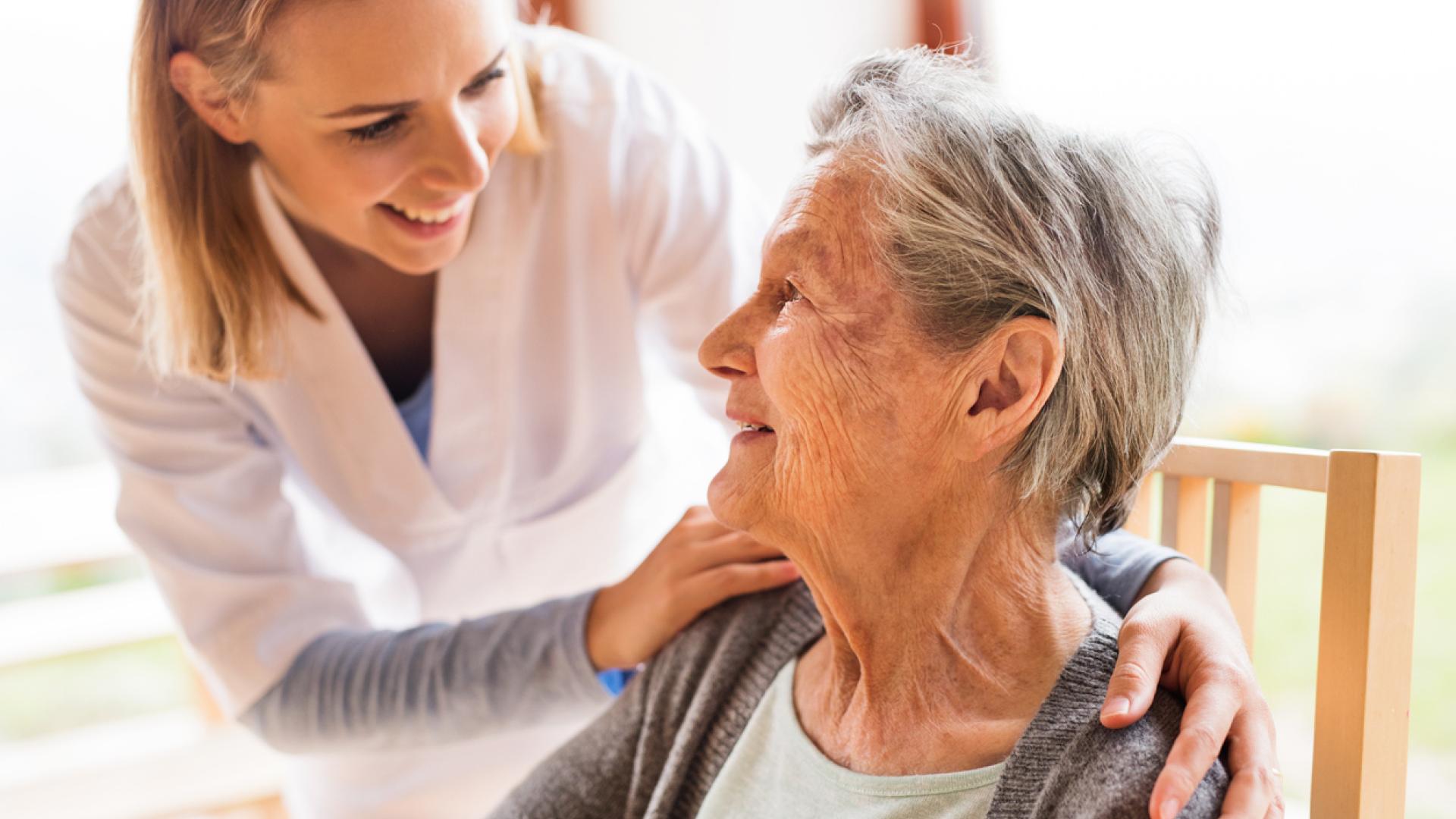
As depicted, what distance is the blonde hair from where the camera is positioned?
1305mm

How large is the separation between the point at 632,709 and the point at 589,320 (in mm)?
566

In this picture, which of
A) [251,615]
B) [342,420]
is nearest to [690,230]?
[342,420]

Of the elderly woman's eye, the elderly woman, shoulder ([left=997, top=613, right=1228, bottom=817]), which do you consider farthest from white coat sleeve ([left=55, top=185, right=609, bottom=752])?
shoulder ([left=997, top=613, right=1228, bottom=817])

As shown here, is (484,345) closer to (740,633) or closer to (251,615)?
(251,615)

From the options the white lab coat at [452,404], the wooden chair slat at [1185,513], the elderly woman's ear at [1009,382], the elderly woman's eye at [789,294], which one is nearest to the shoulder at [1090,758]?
the elderly woman's ear at [1009,382]

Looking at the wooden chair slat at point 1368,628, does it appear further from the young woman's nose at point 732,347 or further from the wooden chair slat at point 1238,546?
the young woman's nose at point 732,347

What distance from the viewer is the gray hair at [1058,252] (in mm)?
1037

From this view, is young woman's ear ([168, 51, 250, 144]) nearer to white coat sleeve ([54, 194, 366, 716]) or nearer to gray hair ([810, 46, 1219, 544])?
white coat sleeve ([54, 194, 366, 716])

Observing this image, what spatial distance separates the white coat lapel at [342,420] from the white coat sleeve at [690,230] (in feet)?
1.32

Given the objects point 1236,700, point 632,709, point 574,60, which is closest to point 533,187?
point 574,60

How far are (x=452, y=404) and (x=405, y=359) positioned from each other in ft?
0.39

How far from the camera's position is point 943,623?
3.73 feet

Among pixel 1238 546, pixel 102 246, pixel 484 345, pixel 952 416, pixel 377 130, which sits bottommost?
pixel 1238 546

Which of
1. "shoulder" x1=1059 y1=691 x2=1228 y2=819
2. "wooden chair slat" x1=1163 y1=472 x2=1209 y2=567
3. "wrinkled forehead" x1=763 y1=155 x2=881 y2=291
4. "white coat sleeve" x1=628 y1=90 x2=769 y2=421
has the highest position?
"wrinkled forehead" x1=763 y1=155 x2=881 y2=291
